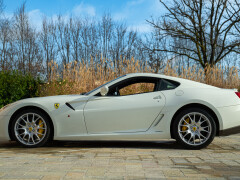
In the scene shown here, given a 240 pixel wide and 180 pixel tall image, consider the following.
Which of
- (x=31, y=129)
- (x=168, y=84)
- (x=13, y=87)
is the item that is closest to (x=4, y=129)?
(x=31, y=129)

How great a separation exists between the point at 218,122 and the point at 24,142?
355 cm

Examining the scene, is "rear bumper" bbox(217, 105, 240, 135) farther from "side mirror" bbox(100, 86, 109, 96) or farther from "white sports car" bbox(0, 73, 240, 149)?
"side mirror" bbox(100, 86, 109, 96)

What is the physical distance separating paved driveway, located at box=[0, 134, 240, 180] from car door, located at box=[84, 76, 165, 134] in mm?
375

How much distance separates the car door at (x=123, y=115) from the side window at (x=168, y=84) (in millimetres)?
241

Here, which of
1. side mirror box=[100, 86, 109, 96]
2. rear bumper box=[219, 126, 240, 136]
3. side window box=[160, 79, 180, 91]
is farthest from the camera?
side window box=[160, 79, 180, 91]

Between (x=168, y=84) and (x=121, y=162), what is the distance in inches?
81.1

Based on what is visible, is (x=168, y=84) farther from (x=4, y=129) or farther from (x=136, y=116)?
(x=4, y=129)

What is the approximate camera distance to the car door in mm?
5660

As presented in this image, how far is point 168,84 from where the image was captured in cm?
589

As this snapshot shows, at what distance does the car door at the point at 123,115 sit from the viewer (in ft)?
18.6

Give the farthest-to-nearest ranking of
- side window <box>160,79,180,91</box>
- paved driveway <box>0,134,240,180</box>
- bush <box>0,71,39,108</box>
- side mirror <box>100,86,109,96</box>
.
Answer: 1. bush <box>0,71,39,108</box>
2. side window <box>160,79,180,91</box>
3. side mirror <box>100,86,109,96</box>
4. paved driveway <box>0,134,240,180</box>

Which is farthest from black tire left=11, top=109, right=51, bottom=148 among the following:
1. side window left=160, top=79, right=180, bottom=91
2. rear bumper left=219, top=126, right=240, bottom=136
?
rear bumper left=219, top=126, right=240, bottom=136

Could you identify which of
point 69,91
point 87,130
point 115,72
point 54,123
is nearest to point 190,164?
point 87,130

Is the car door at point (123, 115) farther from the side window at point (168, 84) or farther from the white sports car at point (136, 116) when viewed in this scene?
the side window at point (168, 84)
